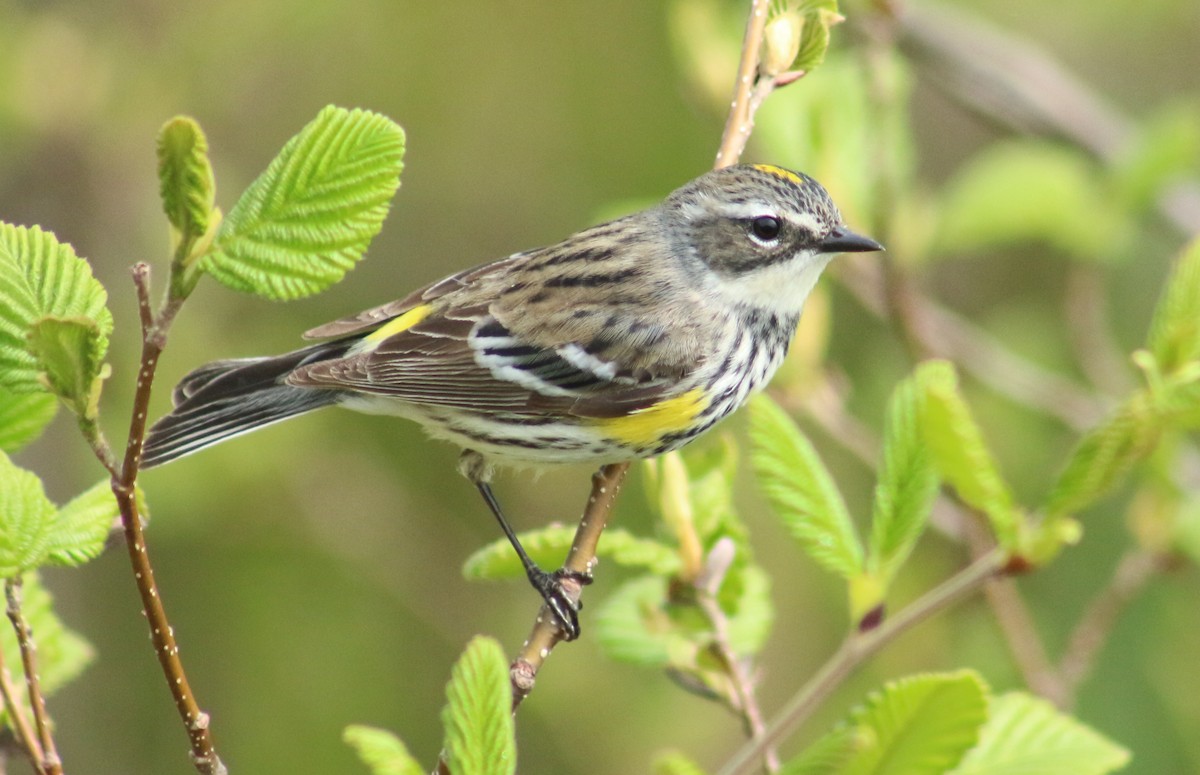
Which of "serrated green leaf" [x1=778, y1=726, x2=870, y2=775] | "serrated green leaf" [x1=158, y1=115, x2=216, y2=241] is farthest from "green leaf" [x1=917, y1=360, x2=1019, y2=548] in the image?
"serrated green leaf" [x1=158, y1=115, x2=216, y2=241]

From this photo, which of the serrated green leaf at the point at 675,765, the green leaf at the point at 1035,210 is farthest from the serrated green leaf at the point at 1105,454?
the green leaf at the point at 1035,210

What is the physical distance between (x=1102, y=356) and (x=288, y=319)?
12.2 ft

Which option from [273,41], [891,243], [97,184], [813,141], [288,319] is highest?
[273,41]

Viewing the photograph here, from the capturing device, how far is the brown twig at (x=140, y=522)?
1592 mm

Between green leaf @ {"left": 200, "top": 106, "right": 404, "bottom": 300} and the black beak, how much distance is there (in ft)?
6.94

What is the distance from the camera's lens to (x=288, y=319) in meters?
6.62

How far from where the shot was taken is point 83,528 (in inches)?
78.7

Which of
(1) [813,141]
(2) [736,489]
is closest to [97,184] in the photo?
(2) [736,489]

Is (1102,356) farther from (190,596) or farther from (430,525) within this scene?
(190,596)

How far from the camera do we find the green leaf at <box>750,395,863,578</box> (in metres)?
2.48

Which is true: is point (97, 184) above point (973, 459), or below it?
above

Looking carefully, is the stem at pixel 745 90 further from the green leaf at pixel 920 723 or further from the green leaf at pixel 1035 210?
the green leaf at pixel 1035 210

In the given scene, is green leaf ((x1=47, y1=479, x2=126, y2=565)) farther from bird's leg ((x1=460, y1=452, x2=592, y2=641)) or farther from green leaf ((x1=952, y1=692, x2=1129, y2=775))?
green leaf ((x1=952, y1=692, x2=1129, y2=775))

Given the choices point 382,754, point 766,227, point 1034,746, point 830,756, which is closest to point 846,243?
point 766,227
